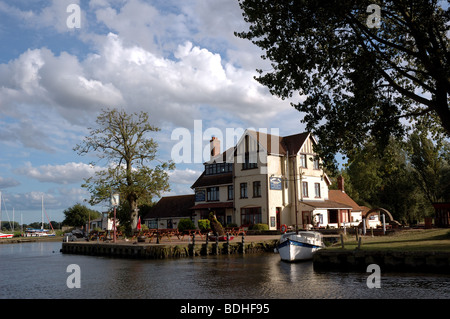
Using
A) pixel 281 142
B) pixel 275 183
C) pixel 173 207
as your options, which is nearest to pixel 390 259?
pixel 275 183

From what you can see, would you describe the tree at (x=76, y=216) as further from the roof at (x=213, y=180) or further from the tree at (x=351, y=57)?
the tree at (x=351, y=57)

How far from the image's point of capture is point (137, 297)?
679 inches

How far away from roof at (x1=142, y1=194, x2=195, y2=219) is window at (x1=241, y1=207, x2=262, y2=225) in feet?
34.2

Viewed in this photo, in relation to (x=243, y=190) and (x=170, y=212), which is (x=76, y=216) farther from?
(x=243, y=190)

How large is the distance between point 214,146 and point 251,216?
1342 cm

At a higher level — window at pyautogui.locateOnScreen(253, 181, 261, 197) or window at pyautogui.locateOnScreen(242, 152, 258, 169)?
window at pyautogui.locateOnScreen(242, 152, 258, 169)

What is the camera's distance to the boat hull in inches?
1154

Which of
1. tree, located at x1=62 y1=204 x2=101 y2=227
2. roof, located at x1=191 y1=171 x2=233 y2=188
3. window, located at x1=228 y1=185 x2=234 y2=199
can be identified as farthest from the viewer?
tree, located at x1=62 y1=204 x2=101 y2=227

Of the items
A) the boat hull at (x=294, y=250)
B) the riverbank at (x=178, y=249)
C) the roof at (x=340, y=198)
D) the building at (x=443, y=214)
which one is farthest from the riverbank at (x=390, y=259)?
the roof at (x=340, y=198)

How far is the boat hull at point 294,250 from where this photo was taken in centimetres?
Result: 2931

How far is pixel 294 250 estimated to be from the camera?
2945 cm

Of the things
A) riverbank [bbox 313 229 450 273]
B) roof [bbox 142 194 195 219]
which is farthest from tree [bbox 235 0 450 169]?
roof [bbox 142 194 195 219]

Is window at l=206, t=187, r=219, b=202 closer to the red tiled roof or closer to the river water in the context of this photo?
the red tiled roof
